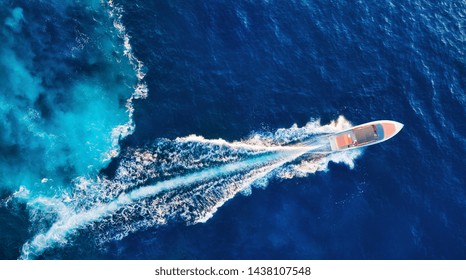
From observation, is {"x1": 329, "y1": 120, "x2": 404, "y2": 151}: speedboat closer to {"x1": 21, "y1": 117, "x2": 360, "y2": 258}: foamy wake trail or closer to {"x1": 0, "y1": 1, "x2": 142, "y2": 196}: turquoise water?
{"x1": 21, "y1": 117, "x2": 360, "y2": 258}: foamy wake trail

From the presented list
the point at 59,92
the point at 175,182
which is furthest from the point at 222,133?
the point at 59,92

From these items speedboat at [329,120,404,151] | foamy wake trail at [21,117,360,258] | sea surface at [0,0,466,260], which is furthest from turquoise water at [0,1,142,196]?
speedboat at [329,120,404,151]

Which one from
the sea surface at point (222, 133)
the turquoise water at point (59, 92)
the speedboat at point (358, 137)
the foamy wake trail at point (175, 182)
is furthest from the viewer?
the speedboat at point (358, 137)

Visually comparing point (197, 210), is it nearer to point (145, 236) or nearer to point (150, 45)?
point (145, 236)

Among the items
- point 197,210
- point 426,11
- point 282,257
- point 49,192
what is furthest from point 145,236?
point 426,11

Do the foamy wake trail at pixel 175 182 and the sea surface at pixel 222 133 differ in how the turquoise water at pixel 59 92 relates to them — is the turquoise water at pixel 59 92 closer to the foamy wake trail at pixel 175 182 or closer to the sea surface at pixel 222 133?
the sea surface at pixel 222 133

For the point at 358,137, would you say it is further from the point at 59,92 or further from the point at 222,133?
the point at 59,92

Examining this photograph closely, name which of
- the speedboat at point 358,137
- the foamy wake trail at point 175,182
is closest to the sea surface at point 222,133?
the foamy wake trail at point 175,182
